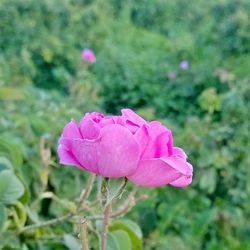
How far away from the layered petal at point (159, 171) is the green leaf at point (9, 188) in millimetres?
435

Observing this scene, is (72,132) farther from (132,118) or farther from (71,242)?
(71,242)

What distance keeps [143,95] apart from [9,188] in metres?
4.46

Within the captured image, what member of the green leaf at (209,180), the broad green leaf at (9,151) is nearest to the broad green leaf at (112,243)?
the broad green leaf at (9,151)

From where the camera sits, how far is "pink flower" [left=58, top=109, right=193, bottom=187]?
0.73 metres

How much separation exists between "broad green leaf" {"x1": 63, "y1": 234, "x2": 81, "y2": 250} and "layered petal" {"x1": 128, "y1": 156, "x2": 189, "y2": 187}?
1.74 ft

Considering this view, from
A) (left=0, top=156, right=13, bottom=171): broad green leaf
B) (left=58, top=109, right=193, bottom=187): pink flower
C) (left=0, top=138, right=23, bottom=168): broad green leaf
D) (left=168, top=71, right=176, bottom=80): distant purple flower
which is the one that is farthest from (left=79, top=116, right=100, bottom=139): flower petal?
(left=168, top=71, right=176, bottom=80): distant purple flower

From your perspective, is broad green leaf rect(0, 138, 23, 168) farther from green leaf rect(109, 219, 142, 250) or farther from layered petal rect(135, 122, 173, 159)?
layered petal rect(135, 122, 173, 159)

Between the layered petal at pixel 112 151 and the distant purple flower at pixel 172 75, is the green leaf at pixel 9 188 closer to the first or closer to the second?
the layered petal at pixel 112 151

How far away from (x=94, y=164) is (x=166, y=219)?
1.76m

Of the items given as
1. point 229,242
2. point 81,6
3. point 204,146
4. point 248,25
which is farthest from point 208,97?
point 81,6

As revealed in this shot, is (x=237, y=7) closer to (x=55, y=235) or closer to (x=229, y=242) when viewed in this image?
(x=229, y=242)

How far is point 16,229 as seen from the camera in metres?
1.29

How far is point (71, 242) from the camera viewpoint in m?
1.27

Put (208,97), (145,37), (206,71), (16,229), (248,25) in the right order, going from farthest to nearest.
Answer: (145,37)
(248,25)
(206,71)
(208,97)
(16,229)
